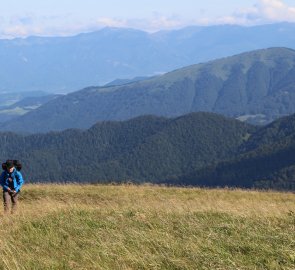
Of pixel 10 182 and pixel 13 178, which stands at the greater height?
pixel 13 178

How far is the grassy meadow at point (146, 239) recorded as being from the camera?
781 centimetres

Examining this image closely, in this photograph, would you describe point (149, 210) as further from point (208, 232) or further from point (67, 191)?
point (67, 191)

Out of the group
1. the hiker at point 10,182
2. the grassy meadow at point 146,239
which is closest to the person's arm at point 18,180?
the hiker at point 10,182

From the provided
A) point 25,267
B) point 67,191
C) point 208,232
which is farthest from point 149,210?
point 67,191

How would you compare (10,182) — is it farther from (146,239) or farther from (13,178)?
(146,239)

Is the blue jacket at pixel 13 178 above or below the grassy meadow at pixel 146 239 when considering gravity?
above

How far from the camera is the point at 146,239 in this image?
29.6 feet

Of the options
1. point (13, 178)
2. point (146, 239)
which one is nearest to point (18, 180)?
point (13, 178)

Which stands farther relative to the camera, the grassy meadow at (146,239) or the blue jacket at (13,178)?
the blue jacket at (13,178)

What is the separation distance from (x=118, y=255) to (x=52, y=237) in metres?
2.28

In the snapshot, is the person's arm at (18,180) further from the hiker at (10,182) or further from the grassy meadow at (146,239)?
the grassy meadow at (146,239)

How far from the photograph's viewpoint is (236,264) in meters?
7.43

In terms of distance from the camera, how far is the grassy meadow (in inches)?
307

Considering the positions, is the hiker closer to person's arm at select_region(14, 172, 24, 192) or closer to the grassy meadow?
person's arm at select_region(14, 172, 24, 192)
